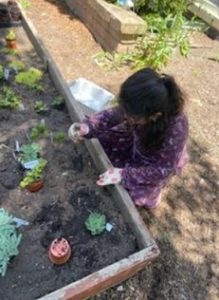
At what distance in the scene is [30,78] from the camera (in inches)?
126

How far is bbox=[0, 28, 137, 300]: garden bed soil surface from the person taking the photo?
1927mm

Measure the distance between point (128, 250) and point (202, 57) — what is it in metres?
3.19

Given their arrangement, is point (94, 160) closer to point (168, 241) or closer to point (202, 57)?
point (168, 241)

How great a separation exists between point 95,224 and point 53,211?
10.8 inches

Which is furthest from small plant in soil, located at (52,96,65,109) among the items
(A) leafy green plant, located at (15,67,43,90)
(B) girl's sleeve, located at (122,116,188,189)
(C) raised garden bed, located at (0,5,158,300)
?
(B) girl's sleeve, located at (122,116,188,189)

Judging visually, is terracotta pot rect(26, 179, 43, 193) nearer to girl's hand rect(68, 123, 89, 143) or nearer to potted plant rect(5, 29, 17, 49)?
girl's hand rect(68, 123, 89, 143)

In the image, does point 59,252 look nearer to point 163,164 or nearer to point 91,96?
point 163,164

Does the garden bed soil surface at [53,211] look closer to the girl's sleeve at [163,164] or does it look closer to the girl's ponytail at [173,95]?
the girl's sleeve at [163,164]

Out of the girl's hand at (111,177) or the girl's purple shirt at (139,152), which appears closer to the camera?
the girl's purple shirt at (139,152)

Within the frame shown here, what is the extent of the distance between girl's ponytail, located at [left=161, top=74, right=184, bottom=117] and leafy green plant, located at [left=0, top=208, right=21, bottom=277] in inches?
39.8

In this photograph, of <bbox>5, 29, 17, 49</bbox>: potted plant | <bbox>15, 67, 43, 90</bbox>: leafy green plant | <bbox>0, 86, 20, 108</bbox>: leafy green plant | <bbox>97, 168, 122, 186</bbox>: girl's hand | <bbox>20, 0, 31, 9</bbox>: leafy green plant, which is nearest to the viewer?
<bbox>97, 168, 122, 186</bbox>: girl's hand

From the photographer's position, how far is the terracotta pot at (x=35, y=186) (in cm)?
229

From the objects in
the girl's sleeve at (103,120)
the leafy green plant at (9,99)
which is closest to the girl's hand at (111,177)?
the girl's sleeve at (103,120)

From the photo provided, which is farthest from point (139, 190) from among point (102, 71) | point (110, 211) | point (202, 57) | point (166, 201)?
point (202, 57)
